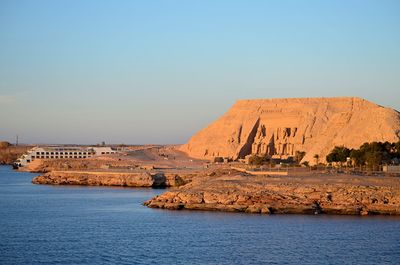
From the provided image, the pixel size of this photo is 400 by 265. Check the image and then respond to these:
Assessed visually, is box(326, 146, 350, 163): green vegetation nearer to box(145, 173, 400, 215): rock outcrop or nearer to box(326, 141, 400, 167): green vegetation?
box(326, 141, 400, 167): green vegetation

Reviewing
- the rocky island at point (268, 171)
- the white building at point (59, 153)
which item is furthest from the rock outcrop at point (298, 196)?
the white building at point (59, 153)

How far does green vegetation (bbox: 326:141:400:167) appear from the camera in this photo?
1997 inches

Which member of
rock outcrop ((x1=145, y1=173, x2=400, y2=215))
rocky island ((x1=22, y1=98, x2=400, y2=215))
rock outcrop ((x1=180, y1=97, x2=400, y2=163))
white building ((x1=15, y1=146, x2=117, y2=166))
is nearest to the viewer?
rock outcrop ((x1=145, y1=173, x2=400, y2=215))

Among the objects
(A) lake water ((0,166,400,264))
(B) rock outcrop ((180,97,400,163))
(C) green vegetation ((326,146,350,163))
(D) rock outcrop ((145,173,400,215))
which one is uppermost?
(B) rock outcrop ((180,97,400,163))

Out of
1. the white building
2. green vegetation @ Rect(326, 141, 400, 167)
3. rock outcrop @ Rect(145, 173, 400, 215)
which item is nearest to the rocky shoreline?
green vegetation @ Rect(326, 141, 400, 167)

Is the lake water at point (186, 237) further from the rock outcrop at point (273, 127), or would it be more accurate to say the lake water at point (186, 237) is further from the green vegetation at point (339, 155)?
the rock outcrop at point (273, 127)

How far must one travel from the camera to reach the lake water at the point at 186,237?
2694cm

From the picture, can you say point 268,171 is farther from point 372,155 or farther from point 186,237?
point 186,237

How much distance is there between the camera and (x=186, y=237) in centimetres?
3142

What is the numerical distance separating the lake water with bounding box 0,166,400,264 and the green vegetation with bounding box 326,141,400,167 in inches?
576

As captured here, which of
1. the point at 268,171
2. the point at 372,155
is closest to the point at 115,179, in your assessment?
the point at 268,171

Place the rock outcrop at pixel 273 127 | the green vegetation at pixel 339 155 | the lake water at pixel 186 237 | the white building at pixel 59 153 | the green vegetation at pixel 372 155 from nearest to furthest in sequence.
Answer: the lake water at pixel 186 237 → the green vegetation at pixel 372 155 → the green vegetation at pixel 339 155 → the rock outcrop at pixel 273 127 → the white building at pixel 59 153

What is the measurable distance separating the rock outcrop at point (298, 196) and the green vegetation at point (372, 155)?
9088mm

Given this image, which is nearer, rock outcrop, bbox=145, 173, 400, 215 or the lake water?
the lake water
